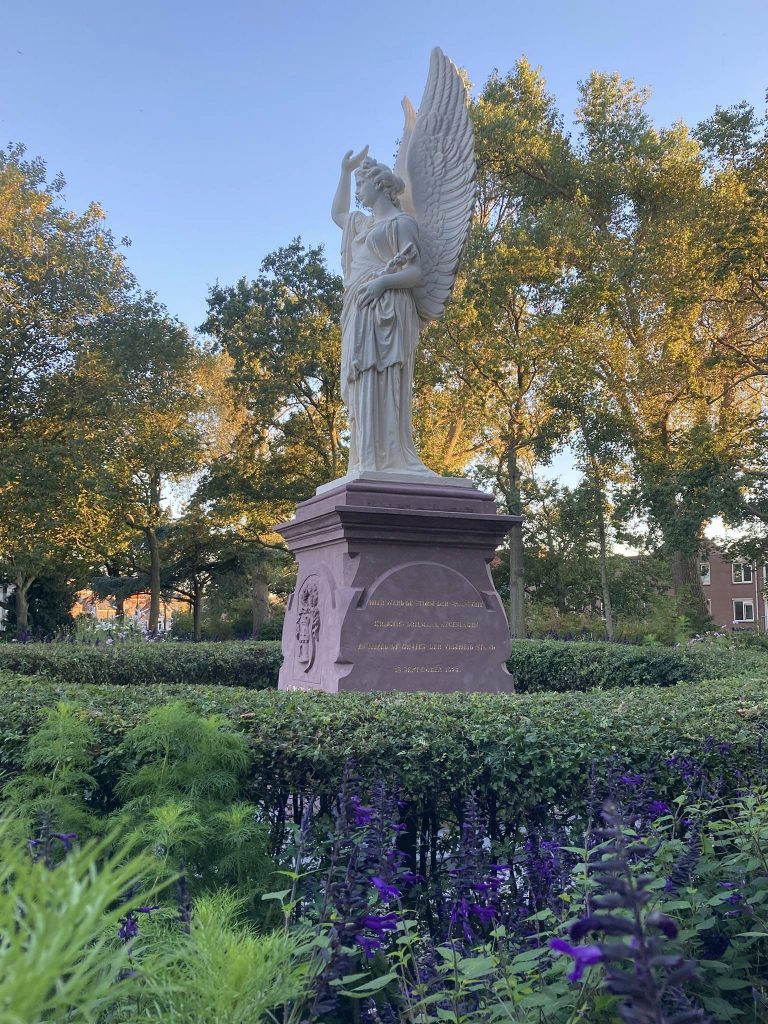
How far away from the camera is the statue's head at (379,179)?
336 inches

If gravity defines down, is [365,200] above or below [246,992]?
above

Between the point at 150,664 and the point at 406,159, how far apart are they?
6572 mm

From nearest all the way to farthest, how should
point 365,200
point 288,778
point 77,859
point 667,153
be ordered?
point 77,859 < point 288,778 < point 365,200 < point 667,153

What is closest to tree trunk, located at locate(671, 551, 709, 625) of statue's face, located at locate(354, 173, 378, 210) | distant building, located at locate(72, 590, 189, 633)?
distant building, located at locate(72, 590, 189, 633)

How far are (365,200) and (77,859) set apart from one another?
8660 mm

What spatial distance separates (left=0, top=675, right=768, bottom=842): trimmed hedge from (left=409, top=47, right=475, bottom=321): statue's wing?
19.0 feet

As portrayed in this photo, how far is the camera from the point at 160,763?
3352 mm

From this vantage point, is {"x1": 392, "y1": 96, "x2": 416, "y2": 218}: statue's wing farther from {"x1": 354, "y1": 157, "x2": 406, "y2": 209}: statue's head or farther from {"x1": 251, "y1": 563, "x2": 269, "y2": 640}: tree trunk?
{"x1": 251, "y1": 563, "x2": 269, "y2": 640}: tree trunk

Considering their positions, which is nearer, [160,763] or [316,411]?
[160,763]

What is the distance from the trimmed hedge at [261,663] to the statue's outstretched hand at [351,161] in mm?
5897

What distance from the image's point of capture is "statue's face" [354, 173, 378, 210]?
8.59m

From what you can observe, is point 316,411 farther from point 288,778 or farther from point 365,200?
point 288,778

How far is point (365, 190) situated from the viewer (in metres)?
8.62

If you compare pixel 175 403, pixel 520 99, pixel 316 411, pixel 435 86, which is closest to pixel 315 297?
pixel 316 411
